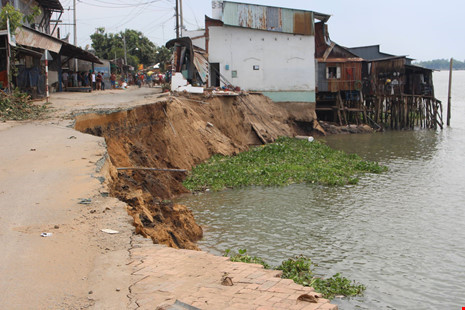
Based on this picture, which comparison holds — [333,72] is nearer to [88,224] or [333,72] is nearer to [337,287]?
[337,287]

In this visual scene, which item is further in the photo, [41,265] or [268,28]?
[268,28]

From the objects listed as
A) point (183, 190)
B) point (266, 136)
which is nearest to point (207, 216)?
point (183, 190)

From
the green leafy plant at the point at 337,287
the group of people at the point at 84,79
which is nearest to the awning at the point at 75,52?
the group of people at the point at 84,79

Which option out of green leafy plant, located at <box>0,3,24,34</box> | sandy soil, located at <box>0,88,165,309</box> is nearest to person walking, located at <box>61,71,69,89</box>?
green leafy plant, located at <box>0,3,24,34</box>

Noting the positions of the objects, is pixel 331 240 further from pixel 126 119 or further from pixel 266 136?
pixel 266 136

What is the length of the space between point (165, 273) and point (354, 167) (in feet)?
50.6

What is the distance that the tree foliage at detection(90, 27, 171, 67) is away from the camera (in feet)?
191

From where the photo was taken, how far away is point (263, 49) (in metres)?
32.8

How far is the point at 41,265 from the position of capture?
5.05m

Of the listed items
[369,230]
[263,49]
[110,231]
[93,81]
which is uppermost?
[263,49]

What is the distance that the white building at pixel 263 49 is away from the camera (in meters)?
31.9

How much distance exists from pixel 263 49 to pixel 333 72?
621cm

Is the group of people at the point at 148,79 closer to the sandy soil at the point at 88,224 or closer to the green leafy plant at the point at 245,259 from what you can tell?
the sandy soil at the point at 88,224

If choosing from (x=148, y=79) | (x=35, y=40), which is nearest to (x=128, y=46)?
(x=148, y=79)
